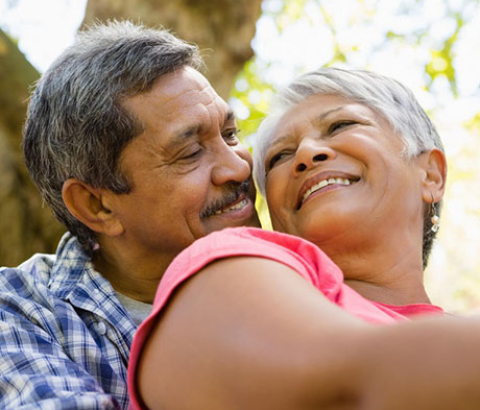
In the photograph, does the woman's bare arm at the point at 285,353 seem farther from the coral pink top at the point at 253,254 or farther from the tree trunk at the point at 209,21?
the tree trunk at the point at 209,21

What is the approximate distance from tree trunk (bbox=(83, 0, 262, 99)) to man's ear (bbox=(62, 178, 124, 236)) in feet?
6.70

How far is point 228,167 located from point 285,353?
1.50 metres

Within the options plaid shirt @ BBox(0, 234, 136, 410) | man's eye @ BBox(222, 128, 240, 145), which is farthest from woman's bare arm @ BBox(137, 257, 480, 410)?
man's eye @ BBox(222, 128, 240, 145)

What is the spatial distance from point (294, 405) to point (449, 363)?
279 millimetres

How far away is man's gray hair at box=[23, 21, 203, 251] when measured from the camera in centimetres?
263

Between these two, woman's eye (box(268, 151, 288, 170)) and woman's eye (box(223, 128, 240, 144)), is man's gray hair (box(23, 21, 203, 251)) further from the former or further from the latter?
woman's eye (box(268, 151, 288, 170))

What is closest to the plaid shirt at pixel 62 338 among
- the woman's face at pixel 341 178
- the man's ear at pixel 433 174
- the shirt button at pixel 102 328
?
the shirt button at pixel 102 328

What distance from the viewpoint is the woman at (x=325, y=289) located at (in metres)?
1.12

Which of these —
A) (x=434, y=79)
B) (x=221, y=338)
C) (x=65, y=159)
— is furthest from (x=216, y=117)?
(x=434, y=79)

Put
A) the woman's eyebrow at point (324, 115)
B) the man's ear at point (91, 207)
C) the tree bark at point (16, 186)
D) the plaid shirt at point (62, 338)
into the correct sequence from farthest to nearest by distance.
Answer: the tree bark at point (16, 186) < the man's ear at point (91, 207) < the woman's eyebrow at point (324, 115) < the plaid shirt at point (62, 338)

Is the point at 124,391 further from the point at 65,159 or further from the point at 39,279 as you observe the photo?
the point at 65,159

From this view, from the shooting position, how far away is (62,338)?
7.30ft

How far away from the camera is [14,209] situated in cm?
455

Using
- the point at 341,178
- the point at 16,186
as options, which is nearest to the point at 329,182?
the point at 341,178
